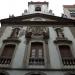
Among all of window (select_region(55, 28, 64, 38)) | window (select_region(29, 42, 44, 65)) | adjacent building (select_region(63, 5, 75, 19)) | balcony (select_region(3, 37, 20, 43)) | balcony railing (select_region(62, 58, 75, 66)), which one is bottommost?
balcony railing (select_region(62, 58, 75, 66))

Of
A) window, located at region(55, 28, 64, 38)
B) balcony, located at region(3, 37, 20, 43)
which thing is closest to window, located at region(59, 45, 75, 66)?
window, located at region(55, 28, 64, 38)

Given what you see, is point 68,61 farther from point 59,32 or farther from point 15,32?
point 15,32

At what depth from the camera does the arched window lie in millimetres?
14766

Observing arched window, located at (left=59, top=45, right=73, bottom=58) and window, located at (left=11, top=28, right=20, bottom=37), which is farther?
window, located at (left=11, top=28, right=20, bottom=37)

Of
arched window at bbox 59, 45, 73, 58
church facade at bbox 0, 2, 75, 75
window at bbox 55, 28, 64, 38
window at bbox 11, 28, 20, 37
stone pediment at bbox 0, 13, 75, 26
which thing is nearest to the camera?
church facade at bbox 0, 2, 75, 75

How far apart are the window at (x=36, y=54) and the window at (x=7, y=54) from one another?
181cm

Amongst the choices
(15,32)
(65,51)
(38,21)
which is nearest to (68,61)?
Result: (65,51)

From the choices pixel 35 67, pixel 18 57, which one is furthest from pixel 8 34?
pixel 35 67

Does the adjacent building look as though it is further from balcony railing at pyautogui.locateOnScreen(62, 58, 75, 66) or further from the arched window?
balcony railing at pyautogui.locateOnScreen(62, 58, 75, 66)

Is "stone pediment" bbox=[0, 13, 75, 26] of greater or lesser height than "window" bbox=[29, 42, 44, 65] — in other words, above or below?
above

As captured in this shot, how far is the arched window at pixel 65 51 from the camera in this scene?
48.4ft

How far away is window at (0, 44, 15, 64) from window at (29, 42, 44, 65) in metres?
1.81

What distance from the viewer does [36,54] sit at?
1481cm

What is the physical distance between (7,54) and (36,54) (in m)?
2.63
